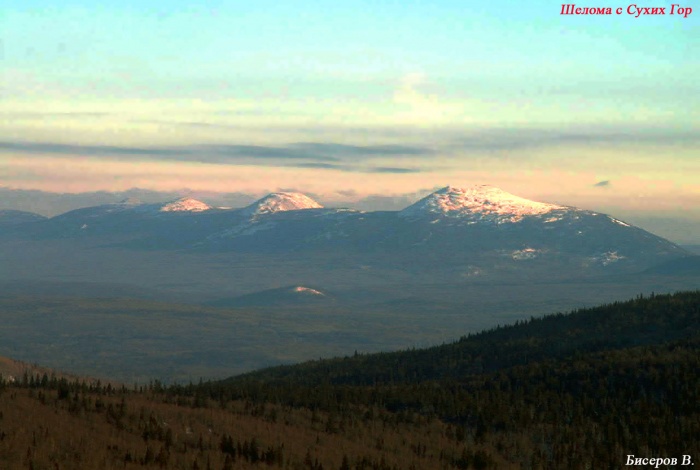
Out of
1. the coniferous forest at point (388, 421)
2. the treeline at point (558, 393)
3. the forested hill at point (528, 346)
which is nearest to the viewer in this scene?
the coniferous forest at point (388, 421)

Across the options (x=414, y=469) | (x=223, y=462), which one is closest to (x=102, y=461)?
(x=223, y=462)

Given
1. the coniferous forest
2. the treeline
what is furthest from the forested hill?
the coniferous forest

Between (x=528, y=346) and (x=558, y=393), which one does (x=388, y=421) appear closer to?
(x=558, y=393)

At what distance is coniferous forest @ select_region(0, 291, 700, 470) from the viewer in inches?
1534

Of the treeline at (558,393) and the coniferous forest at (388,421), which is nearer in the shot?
the coniferous forest at (388,421)

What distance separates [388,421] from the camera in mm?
57781

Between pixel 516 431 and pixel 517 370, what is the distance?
23799 mm

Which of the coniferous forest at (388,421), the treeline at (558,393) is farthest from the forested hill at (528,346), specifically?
the coniferous forest at (388,421)

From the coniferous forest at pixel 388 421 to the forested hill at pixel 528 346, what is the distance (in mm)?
6489

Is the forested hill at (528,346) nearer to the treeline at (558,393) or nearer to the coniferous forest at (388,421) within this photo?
the treeline at (558,393)

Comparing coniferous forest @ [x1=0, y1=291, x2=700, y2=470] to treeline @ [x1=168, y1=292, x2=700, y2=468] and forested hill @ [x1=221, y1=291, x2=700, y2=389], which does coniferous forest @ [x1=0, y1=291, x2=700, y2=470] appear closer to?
treeline @ [x1=168, y1=292, x2=700, y2=468]

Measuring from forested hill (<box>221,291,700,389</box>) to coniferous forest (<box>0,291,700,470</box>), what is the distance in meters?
6.49

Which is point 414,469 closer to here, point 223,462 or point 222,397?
point 223,462

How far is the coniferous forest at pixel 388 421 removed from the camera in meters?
39.0
